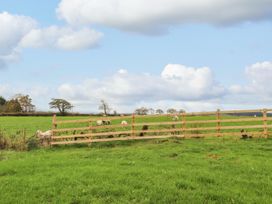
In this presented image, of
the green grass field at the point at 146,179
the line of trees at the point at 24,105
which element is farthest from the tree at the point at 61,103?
the green grass field at the point at 146,179

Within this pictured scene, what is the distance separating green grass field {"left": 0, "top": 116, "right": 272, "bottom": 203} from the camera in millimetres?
11352

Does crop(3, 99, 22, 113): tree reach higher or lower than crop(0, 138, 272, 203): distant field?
higher

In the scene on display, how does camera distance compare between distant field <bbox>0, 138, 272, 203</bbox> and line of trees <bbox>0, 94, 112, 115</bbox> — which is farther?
line of trees <bbox>0, 94, 112, 115</bbox>

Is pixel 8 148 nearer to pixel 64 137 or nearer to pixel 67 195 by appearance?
pixel 64 137

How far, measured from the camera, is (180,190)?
460 inches

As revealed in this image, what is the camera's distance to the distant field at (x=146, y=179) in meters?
11.4

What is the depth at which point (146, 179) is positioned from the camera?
42.1 feet

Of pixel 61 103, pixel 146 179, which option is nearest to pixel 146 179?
pixel 146 179

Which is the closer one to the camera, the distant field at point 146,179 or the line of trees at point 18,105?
the distant field at point 146,179

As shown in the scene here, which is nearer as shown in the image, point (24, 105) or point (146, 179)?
point (146, 179)

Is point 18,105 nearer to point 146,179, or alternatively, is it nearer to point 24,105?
point 24,105

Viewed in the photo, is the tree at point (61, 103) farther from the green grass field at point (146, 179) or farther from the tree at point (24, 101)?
the green grass field at point (146, 179)

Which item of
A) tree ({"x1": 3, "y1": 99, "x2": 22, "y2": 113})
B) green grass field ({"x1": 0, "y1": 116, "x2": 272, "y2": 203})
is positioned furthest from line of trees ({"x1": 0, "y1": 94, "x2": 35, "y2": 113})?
green grass field ({"x1": 0, "y1": 116, "x2": 272, "y2": 203})

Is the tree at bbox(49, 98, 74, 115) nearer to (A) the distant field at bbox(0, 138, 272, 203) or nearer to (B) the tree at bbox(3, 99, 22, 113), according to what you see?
(B) the tree at bbox(3, 99, 22, 113)
